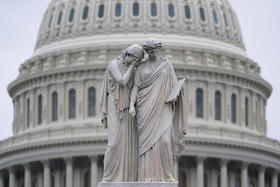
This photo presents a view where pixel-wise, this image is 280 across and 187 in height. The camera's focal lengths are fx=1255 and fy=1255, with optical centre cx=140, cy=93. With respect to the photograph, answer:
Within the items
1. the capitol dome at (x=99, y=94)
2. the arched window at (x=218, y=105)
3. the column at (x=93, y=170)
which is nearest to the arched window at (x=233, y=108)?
the capitol dome at (x=99, y=94)

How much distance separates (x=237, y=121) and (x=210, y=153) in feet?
25.2

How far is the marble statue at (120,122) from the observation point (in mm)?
17016

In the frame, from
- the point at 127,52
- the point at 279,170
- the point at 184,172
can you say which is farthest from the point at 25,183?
the point at 127,52

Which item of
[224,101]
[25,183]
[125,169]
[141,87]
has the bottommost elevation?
[125,169]

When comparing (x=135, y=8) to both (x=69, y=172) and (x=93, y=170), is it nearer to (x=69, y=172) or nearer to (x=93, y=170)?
(x=69, y=172)

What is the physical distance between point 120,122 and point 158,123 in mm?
554

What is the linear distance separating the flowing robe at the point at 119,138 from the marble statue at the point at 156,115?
0.14 metres

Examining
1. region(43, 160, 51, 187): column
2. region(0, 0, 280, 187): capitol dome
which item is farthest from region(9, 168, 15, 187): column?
region(43, 160, 51, 187): column

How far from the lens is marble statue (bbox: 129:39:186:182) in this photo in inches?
663

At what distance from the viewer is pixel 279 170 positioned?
12044cm

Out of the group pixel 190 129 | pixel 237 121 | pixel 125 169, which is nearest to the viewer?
pixel 125 169

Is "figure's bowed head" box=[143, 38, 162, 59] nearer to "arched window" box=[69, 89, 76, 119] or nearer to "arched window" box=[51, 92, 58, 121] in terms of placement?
"arched window" box=[69, 89, 76, 119]

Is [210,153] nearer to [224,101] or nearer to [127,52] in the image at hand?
[224,101]

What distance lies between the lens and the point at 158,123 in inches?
666
